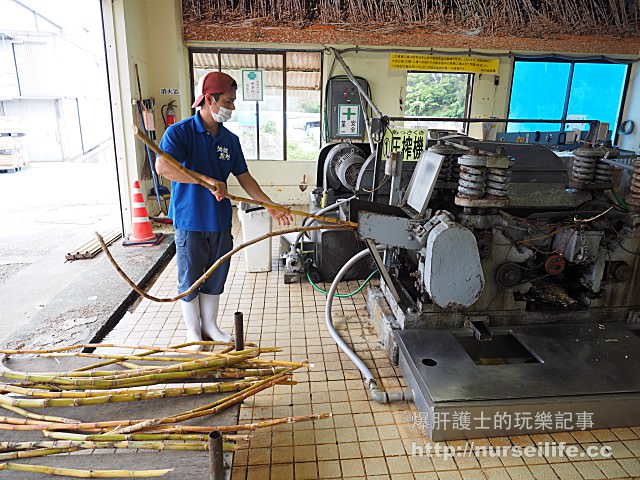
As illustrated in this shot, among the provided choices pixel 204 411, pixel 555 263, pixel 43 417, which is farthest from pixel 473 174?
pixel 43 417

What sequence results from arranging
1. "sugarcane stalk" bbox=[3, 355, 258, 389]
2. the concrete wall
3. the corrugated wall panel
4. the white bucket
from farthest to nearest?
the corrugated wall panel, the concrete wall, the white bucket, "sugarcane stalk" bbox=[3, 355, 258, 389]

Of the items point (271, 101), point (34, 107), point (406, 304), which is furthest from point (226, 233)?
point (34, 107)

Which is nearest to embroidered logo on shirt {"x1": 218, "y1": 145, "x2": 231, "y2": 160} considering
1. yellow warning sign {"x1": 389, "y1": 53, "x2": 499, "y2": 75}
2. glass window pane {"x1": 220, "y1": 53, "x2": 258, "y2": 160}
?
glass window pane {"x1": 220, "y1": 53, "x2": 258, "y2": 160}

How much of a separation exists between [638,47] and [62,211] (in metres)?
9.41

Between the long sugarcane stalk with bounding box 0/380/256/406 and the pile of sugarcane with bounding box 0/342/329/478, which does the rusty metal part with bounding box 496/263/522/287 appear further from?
the long sugarcane stalk with bounding box 0/380/256/406

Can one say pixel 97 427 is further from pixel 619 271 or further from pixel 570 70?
pixel 570 70

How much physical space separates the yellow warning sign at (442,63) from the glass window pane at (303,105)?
123cm

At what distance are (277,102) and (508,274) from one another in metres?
5.29

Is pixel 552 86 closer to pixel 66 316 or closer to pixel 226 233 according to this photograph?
pixel 226 233

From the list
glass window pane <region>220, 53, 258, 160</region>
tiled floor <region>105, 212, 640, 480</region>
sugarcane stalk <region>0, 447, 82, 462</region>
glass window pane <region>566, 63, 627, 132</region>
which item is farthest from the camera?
glass window pane <region>566, 63, 627, 132</region>

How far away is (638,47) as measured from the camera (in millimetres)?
7301

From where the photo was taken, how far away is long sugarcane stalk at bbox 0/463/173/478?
59.9 inches

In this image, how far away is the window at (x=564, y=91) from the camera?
7328 millimetres

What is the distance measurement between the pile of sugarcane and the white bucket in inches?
79.4
